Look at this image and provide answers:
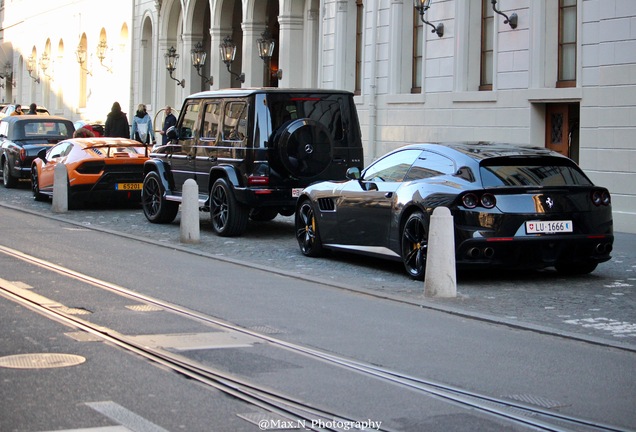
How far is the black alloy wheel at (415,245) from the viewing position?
459 inches

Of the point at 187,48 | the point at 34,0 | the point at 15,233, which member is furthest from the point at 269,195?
the point at 34,0

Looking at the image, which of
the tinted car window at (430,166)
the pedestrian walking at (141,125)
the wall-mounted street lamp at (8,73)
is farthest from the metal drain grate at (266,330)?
the wall-mounted street lamp at (8,73)

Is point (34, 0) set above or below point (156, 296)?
above

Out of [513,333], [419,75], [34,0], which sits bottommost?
[513,333]

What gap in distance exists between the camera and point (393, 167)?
1268 cm

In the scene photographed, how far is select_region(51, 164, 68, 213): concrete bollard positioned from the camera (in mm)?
20250

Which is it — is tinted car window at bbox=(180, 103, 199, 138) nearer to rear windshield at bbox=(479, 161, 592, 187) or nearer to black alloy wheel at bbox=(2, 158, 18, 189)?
rear windshield at bbox=(479, 161, 592, 187)

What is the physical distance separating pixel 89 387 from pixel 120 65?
4080cm

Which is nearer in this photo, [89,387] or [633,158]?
[89,387]

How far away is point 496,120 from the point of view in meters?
21.4

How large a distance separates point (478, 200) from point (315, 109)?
210 inches

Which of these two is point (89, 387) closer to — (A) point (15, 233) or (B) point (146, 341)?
(B) point (146, 341)

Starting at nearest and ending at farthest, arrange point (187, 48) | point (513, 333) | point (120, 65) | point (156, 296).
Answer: point (513, 333), point (156, 296), point (187, 48), point (120, 65)

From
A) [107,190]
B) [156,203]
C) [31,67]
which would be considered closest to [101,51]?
[31,67]
